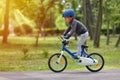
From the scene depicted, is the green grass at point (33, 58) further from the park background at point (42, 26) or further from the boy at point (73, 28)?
the boy at point (73, 28)

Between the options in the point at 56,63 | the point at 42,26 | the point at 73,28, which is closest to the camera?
the point at 73,28

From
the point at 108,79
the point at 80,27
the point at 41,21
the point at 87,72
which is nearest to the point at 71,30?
the point at 80,27

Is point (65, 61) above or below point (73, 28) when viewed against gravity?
below

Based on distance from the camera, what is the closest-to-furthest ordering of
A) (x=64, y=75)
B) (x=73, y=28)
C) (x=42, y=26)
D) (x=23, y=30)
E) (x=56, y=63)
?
(x=64, y=75) → (x=73, y=28) → (x=56, y=63) → (x=42, y=26) → (x=23, y=30)

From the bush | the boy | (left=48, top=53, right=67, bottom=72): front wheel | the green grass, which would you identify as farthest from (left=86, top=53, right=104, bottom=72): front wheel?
the bush

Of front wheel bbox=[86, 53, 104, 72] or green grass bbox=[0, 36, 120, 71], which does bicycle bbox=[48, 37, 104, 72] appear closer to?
front wheel bbox=[86, 53, 104, 72]

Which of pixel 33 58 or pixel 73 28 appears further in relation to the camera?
pixel 33 58

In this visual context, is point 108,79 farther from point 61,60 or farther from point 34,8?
point 34,8

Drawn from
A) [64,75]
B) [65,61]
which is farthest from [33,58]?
[64,75]

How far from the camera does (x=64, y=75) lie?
466 inches

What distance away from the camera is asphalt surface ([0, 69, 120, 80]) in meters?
11.2

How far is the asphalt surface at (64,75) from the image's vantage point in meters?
11.2

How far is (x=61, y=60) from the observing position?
12.7 metres

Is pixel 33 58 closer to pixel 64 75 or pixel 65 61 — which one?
pixel 65 61
